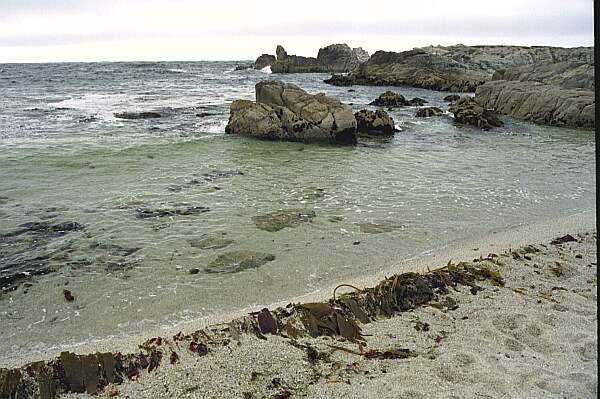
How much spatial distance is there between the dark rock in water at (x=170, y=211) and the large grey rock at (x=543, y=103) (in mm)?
18618

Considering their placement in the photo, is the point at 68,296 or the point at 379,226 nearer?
the point at 68,296

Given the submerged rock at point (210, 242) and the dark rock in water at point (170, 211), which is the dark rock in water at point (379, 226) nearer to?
the submerged rock at point (210, 242)

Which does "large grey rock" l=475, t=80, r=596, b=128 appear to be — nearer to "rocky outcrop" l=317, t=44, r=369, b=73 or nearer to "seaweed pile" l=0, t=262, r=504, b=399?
"seaweed pile" l=0, t=262, r=504, b=399

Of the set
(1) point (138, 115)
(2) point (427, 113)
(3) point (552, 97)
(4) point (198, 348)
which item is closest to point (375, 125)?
(2) point (427, 113)

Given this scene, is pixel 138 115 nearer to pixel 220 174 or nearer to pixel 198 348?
pixel 220 174

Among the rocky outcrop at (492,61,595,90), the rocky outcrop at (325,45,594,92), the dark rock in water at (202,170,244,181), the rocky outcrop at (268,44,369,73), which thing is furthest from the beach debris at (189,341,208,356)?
the rocky outcrop at (268,44,369,73)

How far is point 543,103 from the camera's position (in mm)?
23562

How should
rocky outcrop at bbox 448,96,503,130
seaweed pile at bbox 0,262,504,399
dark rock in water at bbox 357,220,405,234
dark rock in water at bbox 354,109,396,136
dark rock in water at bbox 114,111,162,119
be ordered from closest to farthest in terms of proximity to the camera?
seaweed pile at bbox 0,262,504,399 < dark rock in water at bbox 357,220,405,234 < dark rock in water at bbox 354,109,396,136 < rocky outcrop at bbox 448,96,503,130 < dark rock in water at bbox 114,111,162,119

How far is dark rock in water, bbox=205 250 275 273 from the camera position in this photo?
21.2 feet

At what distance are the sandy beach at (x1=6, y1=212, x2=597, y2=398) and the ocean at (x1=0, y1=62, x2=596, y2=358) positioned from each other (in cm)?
81

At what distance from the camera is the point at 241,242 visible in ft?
24.3

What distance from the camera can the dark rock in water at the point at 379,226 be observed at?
7901 mm

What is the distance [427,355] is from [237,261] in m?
3.24

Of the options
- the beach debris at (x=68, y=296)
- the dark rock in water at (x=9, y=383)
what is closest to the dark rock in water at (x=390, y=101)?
the beach debris at (x=68, y=296)
